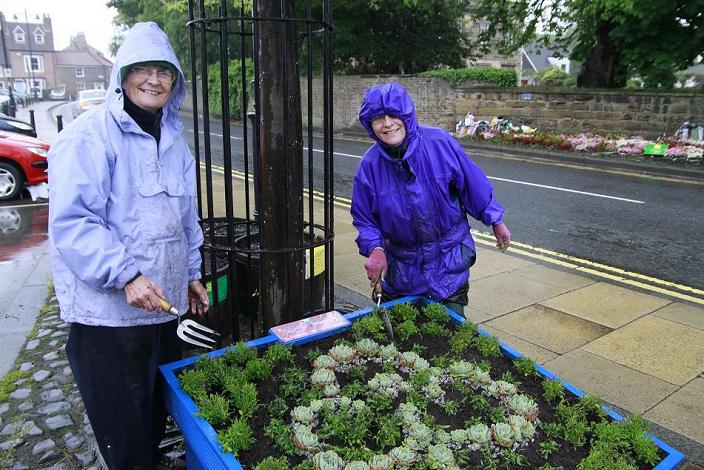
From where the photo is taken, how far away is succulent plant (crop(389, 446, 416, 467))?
5.85ft

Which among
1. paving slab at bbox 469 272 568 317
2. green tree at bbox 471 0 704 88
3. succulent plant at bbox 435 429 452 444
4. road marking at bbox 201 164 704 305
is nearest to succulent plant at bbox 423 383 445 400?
succulent plant at bbox 435 429 452 444

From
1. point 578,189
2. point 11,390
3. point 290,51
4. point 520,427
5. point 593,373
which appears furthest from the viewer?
point 578,189

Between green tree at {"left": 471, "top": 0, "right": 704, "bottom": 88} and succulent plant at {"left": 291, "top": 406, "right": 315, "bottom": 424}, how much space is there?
14327 mm

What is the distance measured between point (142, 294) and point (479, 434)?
1257mm

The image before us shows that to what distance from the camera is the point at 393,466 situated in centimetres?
177

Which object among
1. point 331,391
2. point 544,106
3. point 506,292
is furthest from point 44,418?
point 544,106

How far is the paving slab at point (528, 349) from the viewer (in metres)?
3.91

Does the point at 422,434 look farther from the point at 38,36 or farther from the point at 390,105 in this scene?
the point at 38,36

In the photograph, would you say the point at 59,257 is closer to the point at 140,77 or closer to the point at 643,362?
the point at 140,77

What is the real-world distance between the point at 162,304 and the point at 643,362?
3.27m

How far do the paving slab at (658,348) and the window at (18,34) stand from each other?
9686cm

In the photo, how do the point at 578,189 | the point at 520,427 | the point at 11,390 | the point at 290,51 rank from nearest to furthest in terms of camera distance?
the point at 520,427 → the point at 290,51 → the point at 11,390 → the point at 578,189

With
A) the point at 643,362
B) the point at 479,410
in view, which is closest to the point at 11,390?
the point at 479,410

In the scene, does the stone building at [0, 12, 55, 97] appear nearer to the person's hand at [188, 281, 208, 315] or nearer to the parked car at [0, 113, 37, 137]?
the parked car at [0, 113, 37, 137]
